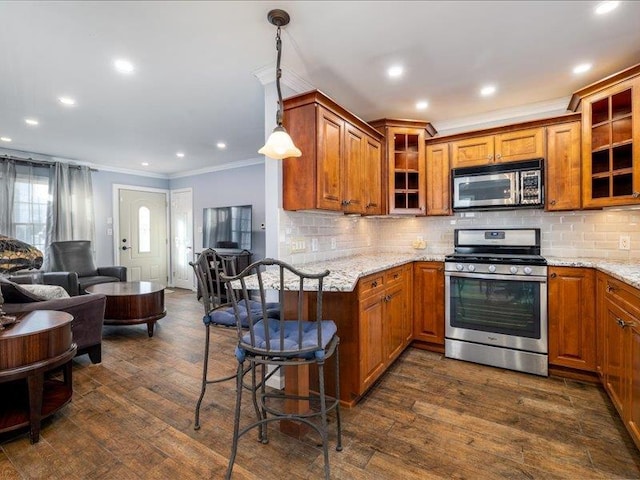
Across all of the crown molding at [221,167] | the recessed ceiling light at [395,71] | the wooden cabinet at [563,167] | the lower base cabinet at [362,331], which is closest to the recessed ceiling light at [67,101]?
the crown molding at [221,167]

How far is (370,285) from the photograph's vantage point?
2.31m

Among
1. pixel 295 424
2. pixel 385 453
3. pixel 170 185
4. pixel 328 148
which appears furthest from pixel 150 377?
pixel 170 185

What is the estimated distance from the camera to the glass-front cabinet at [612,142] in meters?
2.39

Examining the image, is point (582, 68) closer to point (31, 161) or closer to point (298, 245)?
point (298, 245)

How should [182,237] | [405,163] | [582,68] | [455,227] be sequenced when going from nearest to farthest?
[582,68] → [405,163] → [455,227] → [182,237]

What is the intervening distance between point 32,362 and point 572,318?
3862 mm

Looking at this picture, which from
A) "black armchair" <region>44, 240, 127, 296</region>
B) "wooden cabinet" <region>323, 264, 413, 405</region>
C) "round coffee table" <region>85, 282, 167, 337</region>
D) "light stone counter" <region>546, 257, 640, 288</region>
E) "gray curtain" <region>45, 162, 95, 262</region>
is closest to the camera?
"light stone counter" <region>546, 257, 640, 288</region>

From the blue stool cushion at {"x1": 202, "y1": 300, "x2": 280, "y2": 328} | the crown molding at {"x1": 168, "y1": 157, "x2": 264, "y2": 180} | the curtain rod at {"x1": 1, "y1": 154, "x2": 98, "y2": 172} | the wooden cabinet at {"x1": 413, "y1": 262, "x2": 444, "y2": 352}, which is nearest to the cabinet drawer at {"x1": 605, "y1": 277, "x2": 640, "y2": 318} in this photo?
the wooden cabinet at {"x1": 413, "y1": 262, "x2": 444, "y2": 352}

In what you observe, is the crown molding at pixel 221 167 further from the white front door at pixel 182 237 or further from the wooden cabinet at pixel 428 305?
the wooden cabinet at pixel 428 305

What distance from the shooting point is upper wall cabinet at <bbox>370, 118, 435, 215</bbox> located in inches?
138

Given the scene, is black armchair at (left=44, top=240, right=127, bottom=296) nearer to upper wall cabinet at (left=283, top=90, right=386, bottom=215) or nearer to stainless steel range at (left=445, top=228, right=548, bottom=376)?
upper wall cabinet at (left=283, top=90, right=386, bottom=215)

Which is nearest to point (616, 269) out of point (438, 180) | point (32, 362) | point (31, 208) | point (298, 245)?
point (438, 180)

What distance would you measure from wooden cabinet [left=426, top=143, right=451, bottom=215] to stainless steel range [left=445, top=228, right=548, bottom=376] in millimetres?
695

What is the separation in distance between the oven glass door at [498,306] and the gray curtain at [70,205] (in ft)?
19.5
